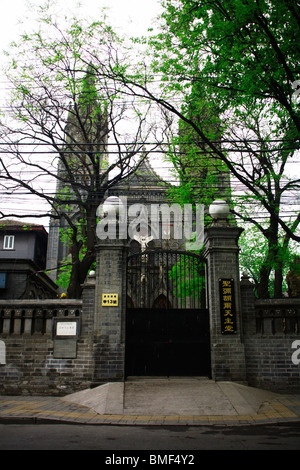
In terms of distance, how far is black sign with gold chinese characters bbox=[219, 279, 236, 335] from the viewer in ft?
31.3

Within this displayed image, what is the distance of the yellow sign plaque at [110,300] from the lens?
9742mm

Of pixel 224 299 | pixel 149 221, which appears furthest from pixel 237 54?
pixel 149 221

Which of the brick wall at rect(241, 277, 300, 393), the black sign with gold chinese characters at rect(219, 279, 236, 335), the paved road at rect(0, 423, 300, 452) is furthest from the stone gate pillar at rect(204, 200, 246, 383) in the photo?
the paved road at rect(0, 423, 300, 452)

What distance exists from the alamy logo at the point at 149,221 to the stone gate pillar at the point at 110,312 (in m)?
0.46

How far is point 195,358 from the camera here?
31.9 feet

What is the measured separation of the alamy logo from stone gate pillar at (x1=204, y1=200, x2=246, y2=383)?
2.44 metres

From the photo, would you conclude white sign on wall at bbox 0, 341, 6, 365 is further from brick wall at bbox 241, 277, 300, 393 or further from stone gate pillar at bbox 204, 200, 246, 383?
brick wall at bbox 241, 277, 300, 393

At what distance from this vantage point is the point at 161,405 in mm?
7781

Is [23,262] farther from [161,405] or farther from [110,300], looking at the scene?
[161,405]

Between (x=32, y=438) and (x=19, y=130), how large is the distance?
13239 mm

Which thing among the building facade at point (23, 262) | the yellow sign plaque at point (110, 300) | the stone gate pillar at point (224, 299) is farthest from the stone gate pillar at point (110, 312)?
the building facade at point (23, 262)

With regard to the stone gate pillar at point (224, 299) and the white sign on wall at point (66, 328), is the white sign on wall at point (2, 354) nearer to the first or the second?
the white sign on wall at point (66, 328)
